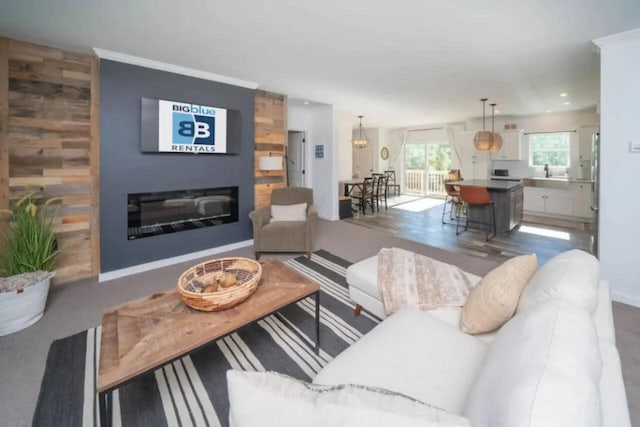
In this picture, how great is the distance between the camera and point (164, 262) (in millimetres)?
3664

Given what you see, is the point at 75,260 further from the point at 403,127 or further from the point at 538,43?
the point at 403,127

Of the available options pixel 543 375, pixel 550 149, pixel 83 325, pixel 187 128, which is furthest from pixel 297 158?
pixel 543 375

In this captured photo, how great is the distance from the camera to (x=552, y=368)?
694 mm

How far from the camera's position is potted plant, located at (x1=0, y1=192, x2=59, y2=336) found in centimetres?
221

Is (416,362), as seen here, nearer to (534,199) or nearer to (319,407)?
(319,407)

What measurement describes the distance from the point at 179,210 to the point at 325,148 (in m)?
3.41

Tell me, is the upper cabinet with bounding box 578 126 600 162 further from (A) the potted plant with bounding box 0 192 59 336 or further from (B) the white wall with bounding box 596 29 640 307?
(A) the potted plant with bounding box 0 192 59 336

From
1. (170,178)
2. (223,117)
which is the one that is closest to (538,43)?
(223,117)

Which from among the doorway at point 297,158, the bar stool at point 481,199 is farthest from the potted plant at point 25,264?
the bar stool at point 481,199

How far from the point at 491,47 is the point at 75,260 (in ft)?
16.6

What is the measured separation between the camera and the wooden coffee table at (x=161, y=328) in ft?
3.94

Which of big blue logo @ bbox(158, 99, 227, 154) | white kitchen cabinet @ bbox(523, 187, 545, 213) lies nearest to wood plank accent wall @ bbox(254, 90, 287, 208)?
big blue logo @ bbox(158, 99, 227, 154)

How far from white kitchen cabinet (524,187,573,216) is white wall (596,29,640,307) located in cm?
455

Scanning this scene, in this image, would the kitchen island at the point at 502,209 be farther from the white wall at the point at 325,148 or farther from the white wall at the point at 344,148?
the white wall at the point at 344,148
